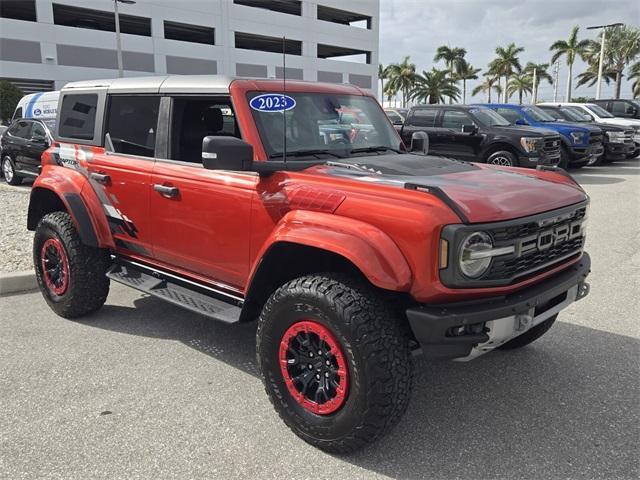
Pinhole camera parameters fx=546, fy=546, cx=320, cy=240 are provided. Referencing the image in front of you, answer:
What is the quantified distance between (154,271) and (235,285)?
0.94 m

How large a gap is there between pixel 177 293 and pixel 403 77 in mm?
64365

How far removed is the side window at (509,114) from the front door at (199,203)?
38.6 feet

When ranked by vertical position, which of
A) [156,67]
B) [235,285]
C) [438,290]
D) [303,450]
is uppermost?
[156,67]

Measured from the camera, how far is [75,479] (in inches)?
100.0

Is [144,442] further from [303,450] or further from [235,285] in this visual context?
[235,285]

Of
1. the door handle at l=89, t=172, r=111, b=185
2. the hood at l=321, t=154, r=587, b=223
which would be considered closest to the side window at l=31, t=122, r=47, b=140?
the door handle at l=89, t=172, r=111, b=185

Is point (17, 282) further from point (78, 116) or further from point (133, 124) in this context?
point (133, 124)

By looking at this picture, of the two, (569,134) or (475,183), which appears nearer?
(475,183)

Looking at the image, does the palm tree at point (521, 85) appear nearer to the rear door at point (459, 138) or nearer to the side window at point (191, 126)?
the rear door at point (459, 138)

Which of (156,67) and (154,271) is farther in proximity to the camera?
(156,67)

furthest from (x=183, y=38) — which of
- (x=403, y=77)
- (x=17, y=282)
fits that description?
(x=17, y=282)

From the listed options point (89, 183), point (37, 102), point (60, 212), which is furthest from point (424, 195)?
point (37, 102)

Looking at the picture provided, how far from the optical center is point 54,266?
4688 mm

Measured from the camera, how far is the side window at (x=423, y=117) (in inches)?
510
